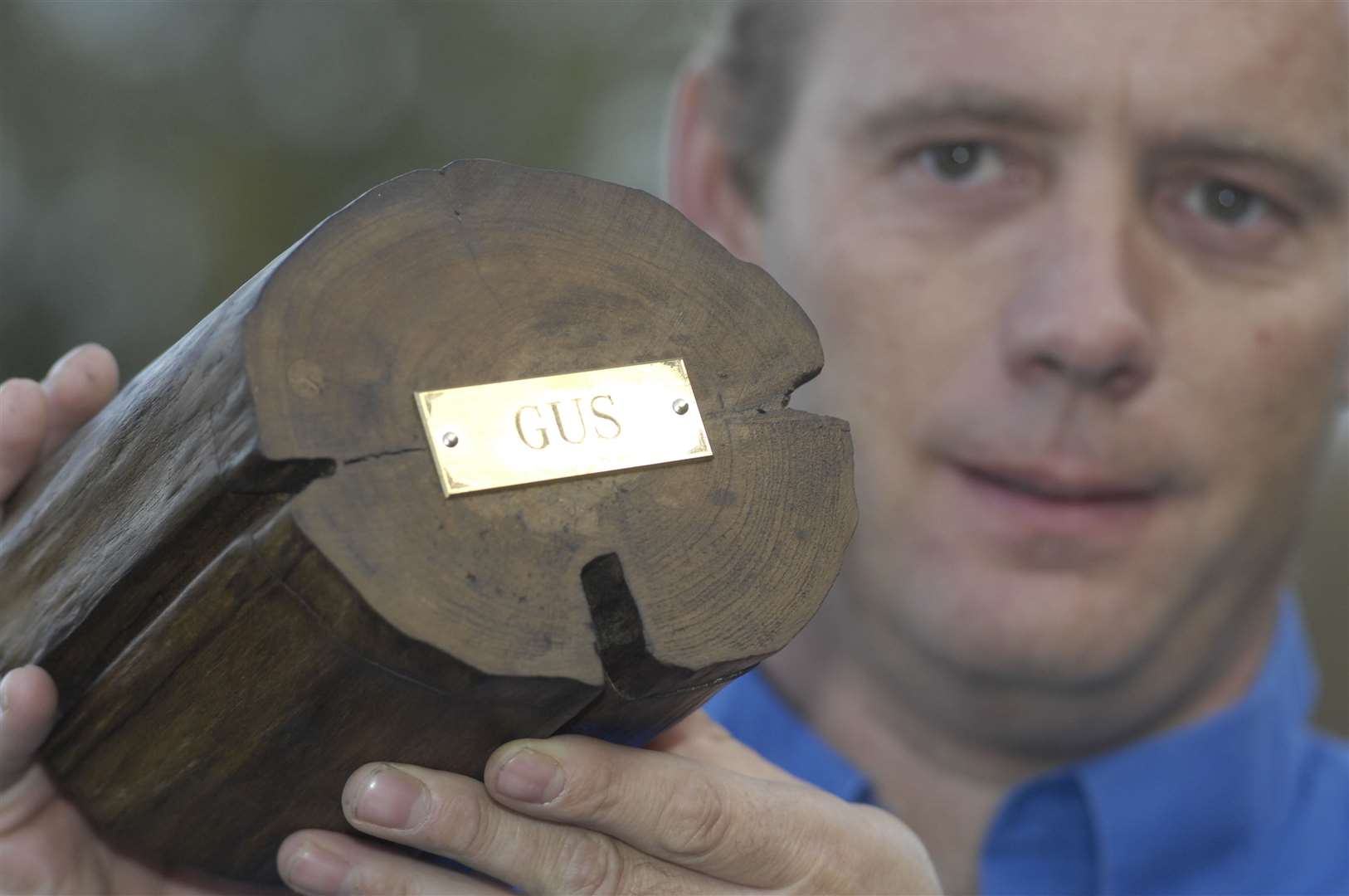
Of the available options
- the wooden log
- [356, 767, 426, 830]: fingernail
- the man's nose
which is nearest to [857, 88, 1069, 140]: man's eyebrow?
the man's nose

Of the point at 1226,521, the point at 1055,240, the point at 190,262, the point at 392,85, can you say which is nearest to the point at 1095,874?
the point at 1226,521

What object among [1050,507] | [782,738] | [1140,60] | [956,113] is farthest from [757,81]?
[782,738]

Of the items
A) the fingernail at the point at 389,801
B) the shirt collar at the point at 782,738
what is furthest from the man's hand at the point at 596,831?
the shirt collar at the point at 782,738

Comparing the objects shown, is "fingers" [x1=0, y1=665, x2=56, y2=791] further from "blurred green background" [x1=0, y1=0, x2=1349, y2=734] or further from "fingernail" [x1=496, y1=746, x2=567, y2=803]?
"blurred green background" [x1=0, y1=0, x2=1349, y2=734]

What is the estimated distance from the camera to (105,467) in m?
1.08

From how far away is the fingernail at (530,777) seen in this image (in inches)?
37.1

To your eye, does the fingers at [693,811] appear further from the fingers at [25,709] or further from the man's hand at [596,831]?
the fingers at [25,709]

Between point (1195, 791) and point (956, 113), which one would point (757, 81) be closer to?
point (956, 113)

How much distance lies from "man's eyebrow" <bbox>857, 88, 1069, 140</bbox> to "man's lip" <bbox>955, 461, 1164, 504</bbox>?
0.46 meters

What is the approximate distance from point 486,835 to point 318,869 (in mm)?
148

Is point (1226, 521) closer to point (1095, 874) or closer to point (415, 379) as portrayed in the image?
point (1095, 874)

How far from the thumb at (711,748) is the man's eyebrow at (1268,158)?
1.01 meters

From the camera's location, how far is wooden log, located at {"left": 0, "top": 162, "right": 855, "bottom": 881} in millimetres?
862

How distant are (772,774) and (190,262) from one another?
318 inches
